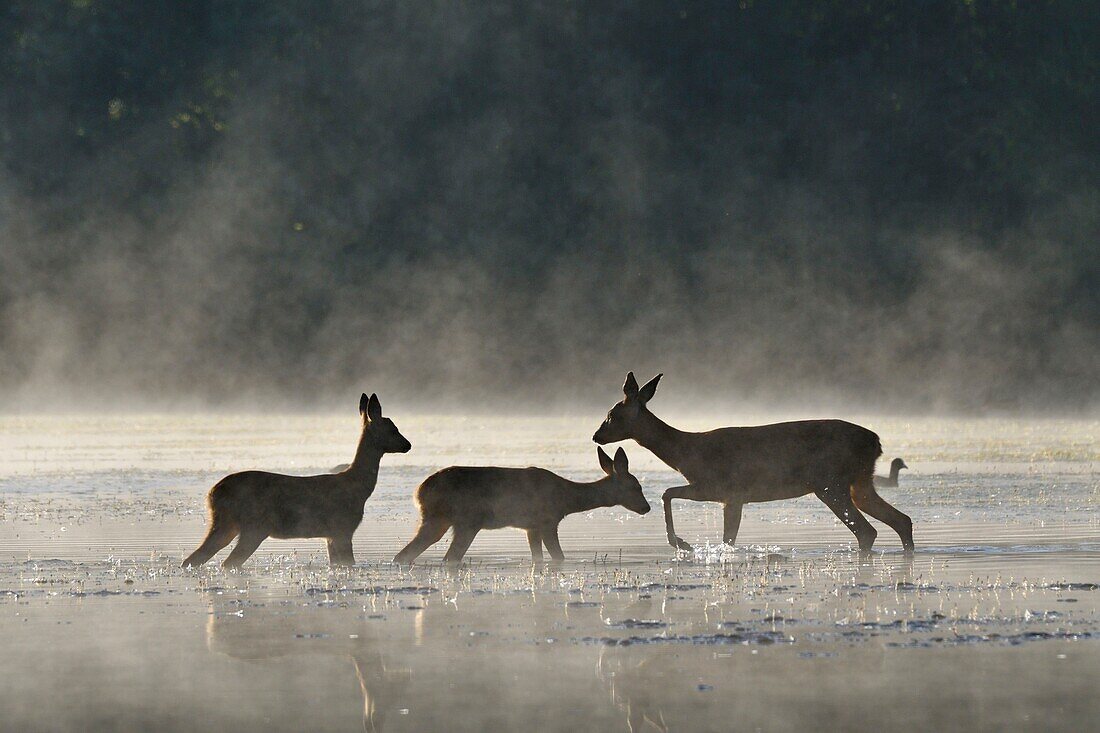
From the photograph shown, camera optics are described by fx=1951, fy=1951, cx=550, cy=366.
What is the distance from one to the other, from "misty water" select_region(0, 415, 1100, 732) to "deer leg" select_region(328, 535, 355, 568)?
14.2 inches

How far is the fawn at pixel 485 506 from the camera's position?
609 inches

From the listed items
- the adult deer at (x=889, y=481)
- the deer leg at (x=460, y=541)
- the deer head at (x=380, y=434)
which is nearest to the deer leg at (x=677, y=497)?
the deer leg at (x=460, y=541)

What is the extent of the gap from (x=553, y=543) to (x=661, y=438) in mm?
2511

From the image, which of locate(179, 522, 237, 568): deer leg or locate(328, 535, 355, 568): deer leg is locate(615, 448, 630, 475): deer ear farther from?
locate(179, 522, 237, 568): deer leg

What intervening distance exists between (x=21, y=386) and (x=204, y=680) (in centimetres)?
4838

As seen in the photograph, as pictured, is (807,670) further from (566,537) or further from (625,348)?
(625,348)

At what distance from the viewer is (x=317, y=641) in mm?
10500

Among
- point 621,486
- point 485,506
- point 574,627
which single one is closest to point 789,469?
point 621,486

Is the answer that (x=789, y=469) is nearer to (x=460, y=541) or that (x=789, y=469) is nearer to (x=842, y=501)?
(x=842, y=501)

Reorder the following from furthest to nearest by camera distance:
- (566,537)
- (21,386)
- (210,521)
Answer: (21,386) < (566,537) < (210,521)

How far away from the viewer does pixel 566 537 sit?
18625 mm

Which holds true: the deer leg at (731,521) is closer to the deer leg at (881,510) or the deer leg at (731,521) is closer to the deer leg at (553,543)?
the deer leg at (881,510)

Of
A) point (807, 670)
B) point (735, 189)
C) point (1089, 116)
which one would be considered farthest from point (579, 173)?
point (807, 670)

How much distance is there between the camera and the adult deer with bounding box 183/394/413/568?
15.1 m
